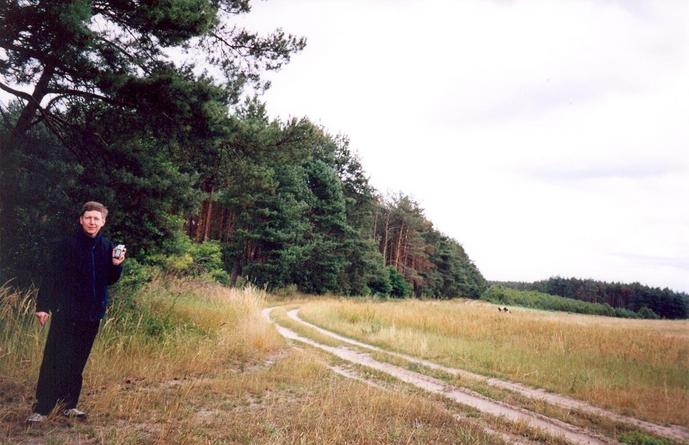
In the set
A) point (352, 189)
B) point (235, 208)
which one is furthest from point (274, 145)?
point (352, 189)

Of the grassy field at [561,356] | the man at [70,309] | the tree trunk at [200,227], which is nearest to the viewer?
the man at [70,309]

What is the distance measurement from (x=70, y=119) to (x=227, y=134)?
3.01 meters

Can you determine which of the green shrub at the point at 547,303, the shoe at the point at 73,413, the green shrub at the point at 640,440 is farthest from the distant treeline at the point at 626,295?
the shoe at the point at 73,413

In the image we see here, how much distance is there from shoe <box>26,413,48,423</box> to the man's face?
1.84m

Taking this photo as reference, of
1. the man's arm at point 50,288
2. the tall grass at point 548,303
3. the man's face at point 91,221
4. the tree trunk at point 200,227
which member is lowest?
the tall grass at point 548,303

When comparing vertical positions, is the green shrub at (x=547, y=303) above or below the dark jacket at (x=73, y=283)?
below

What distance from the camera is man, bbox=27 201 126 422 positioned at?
3955 mm

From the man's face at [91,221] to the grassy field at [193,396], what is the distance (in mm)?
1937

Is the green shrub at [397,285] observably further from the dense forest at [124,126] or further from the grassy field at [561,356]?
the dense forest at [124,126]

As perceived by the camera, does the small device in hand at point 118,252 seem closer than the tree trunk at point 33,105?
Yes

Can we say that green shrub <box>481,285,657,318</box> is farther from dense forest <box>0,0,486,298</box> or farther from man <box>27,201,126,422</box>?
man <box>27,201,126,422</box>

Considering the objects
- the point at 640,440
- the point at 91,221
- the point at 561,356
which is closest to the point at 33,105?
the point at 91,221

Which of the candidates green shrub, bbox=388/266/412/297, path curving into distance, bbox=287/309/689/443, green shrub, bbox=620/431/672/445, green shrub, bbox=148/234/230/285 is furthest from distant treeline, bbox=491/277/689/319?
green shrub, bbox=620/431/672/445

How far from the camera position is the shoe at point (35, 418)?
Answer: 12.2ft
